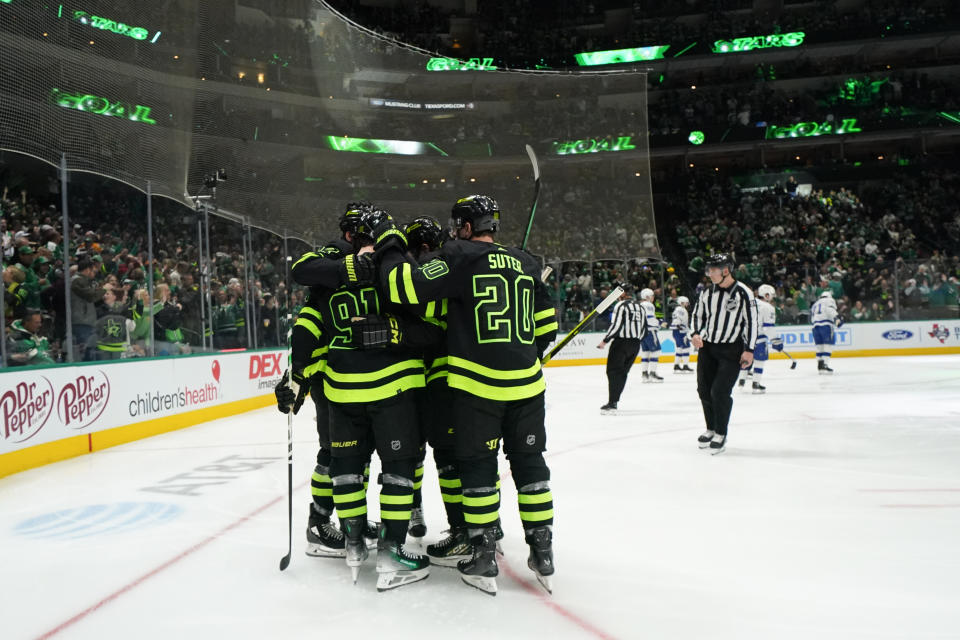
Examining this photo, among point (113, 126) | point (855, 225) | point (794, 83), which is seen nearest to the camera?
point (113, 126)

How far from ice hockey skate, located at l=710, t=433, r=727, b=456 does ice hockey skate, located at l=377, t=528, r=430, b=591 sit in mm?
3438

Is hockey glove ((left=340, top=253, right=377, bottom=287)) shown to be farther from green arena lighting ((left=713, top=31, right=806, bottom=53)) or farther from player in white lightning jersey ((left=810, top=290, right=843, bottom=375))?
green arena lighting ((left=713, top=31, right=806, bottom=53))

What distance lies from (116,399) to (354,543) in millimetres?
4634

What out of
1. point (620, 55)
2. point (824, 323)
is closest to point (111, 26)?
point (824, 323)

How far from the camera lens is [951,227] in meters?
24.0

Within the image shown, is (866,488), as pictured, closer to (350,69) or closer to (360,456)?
(360,456)

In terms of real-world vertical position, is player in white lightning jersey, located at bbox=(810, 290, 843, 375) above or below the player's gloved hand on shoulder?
below

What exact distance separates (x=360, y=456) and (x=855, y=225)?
24301 millimetres

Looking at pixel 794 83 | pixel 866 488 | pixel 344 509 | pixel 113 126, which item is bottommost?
pixel 866 488

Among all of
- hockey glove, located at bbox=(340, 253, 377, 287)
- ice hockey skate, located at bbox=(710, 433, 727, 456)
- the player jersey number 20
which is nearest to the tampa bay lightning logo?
hockey glove, located at bbox=(340, 253, 377, 287)

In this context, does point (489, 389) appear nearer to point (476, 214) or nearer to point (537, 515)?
point (537, 515)

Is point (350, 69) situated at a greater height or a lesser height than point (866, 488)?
greater

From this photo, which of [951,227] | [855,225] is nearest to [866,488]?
[855,225]

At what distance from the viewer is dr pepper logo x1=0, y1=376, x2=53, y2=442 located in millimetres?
5344
